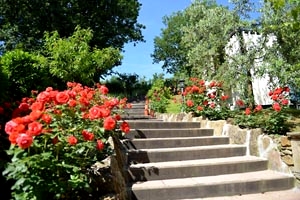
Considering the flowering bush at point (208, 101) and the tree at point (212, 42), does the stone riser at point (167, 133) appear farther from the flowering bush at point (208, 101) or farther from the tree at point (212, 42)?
the tree at point (212, 42)

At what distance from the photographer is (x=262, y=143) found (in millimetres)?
4914

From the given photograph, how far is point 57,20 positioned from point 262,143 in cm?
1810

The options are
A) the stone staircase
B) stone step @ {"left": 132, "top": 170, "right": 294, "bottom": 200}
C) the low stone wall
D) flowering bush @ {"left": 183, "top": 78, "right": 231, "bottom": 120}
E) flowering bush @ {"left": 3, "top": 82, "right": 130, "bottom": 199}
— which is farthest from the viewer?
flowering bush @ {"left": 183, "top": 78, "right": 231, "bottom": 120}

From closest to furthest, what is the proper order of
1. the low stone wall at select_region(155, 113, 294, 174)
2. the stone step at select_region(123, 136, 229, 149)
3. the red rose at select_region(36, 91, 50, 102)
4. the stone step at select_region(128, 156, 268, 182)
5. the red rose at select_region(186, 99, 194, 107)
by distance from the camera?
the red rose at select_region(36, 91, 50, 102)
the stone step at select_region(128, 156, 268, 182)
the low stone wall at select_region(155, 113, 294, 174)
the stone step at select_region(123, 136, 229, 149)
the red rose at select_region(186, 99, 194, 107)

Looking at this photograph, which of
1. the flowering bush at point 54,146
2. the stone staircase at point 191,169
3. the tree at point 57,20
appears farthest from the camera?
the tree at point 57,20

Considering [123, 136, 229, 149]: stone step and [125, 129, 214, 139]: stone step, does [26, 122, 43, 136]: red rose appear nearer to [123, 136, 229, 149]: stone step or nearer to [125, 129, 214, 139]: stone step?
[123, 136, 229, 149]: stone step

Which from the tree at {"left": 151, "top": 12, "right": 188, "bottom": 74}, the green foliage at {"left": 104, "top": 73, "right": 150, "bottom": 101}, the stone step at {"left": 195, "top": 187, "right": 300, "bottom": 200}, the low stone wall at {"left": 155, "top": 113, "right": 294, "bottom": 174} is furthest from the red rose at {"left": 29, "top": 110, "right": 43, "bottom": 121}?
the tree at {"left": 151, "top": 12, "right": 188, "bottom": 74}

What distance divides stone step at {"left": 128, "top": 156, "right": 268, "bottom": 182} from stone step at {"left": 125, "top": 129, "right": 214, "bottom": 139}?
36.5 inches

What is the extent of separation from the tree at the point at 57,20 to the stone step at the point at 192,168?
16759 millimetres

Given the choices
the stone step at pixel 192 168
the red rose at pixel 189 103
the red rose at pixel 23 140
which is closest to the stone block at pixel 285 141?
the stone step at pixel 192 168

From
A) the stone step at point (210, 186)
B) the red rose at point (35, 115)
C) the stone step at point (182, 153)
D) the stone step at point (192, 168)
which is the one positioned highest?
the red rose at point (35, 115)

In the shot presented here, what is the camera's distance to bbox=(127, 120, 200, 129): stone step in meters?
5.84

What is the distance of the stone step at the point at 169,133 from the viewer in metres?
5.42

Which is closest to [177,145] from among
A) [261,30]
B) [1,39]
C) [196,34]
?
[261,30]
